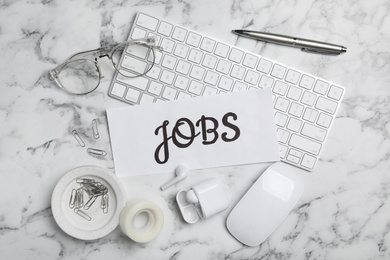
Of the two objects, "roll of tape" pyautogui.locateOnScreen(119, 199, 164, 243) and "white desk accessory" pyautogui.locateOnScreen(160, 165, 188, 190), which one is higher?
"white desk accessory" pyautogui.locateOnScreen(160, 165, 188, 190)

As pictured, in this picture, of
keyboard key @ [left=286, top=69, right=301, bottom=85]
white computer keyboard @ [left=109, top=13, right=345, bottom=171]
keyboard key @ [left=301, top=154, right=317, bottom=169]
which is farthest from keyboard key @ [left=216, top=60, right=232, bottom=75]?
keyboard key @ [left=301, top=154, right=317, bottom=169]

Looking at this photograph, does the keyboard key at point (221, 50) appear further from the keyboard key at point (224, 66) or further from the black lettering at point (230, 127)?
the black lettering at point (230, 127)

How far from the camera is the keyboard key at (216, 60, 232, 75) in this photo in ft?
2.81

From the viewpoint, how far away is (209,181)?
2.79 ft

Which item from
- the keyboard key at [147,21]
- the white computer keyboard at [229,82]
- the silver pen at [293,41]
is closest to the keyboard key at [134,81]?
the white computer keyboard at [229,82]

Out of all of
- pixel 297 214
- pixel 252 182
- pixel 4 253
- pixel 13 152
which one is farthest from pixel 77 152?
pixel 297 214

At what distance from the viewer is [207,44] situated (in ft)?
2.81

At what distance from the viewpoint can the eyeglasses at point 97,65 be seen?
85 centimetres

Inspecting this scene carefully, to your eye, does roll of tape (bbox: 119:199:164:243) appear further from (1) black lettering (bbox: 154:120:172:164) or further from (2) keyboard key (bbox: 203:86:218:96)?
(2) keyboard key (bbox: 203:86:218:96)

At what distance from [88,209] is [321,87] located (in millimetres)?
508

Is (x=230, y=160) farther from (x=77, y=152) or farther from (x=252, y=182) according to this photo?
(x=77, y=152)

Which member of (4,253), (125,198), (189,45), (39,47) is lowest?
(4,253)

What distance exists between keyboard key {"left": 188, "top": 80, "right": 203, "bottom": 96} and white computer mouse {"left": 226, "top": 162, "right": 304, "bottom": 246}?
0.20m

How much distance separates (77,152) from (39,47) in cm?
22
